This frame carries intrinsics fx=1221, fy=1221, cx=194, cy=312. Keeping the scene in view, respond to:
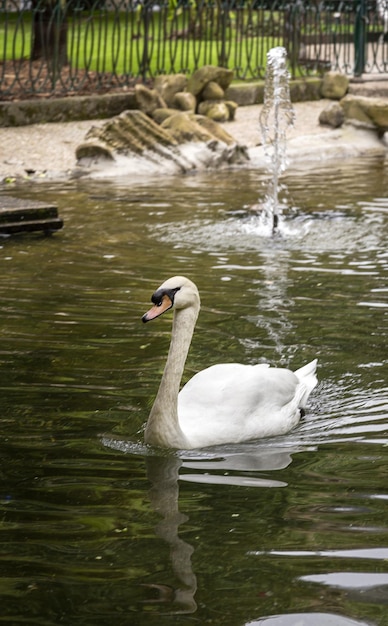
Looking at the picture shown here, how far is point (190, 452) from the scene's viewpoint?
5.84 m

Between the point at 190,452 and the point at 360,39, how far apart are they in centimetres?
1968

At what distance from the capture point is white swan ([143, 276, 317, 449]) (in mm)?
5762

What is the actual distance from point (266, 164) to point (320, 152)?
138 cm

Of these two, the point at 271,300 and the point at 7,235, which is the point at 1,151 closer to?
the point at 7,235

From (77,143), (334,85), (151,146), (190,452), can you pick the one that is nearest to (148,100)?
(77,143)

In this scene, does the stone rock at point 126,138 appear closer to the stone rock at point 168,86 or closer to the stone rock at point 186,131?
the stone rock at point 186,131

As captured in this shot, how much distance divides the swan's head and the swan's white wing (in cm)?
45

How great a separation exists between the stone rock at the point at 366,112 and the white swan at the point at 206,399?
516 inches

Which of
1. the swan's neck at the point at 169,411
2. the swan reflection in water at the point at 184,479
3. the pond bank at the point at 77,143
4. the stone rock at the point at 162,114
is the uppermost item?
the swan's neck at the point at 169,411

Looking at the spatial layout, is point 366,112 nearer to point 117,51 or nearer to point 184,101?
point 184,101

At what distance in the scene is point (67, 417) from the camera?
638 centimetres

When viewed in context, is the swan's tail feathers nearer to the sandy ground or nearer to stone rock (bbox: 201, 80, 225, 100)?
the sandy ground

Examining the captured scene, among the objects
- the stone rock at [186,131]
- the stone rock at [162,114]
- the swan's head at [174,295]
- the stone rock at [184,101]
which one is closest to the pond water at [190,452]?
the swan's head at [174,295]

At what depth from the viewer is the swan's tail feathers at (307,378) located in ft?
21.2
